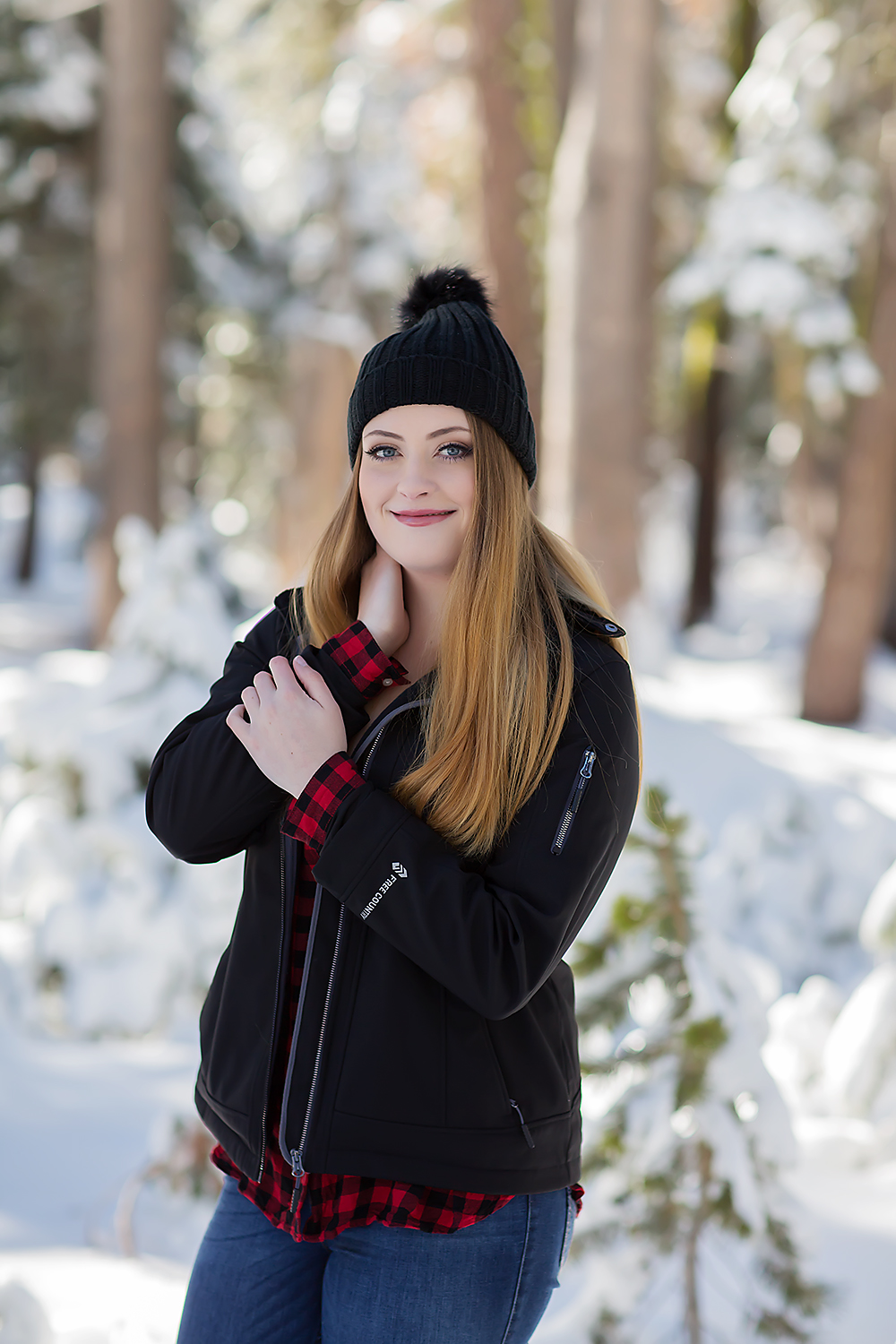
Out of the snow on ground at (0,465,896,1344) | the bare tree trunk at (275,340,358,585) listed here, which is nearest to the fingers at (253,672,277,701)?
the snow on ground at (0,465,896,1344)

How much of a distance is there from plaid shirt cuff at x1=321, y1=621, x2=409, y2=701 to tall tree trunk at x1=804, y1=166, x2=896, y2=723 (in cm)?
900

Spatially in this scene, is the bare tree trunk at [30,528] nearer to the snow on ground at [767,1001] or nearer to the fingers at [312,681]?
the snow on ground at [767,1001]

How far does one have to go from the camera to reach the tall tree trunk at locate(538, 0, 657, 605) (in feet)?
27.5

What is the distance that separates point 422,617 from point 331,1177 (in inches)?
35.0

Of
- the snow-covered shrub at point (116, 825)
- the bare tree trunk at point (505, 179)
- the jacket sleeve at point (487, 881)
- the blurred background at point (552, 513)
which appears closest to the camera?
the jacket sleeve at point (487, 881)

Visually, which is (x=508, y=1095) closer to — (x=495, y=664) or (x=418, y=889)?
(x=418, y=889)

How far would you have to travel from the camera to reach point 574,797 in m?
1.70

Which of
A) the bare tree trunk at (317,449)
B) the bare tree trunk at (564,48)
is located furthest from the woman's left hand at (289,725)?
the bare tree trunk at (317,449)

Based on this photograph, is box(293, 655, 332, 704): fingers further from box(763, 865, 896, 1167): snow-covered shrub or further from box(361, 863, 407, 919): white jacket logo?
box(763, 865, 896, 1167): snow-covered shrub

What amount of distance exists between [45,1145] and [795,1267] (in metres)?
3.02

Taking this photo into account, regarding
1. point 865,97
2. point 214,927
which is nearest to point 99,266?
point 865,97

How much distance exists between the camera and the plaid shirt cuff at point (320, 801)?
1690 millimetres

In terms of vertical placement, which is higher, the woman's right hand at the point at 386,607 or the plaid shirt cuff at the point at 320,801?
the woman's right hand at the point at 386,607

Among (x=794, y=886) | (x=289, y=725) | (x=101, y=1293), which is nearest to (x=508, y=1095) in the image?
(x=289, y=725)
